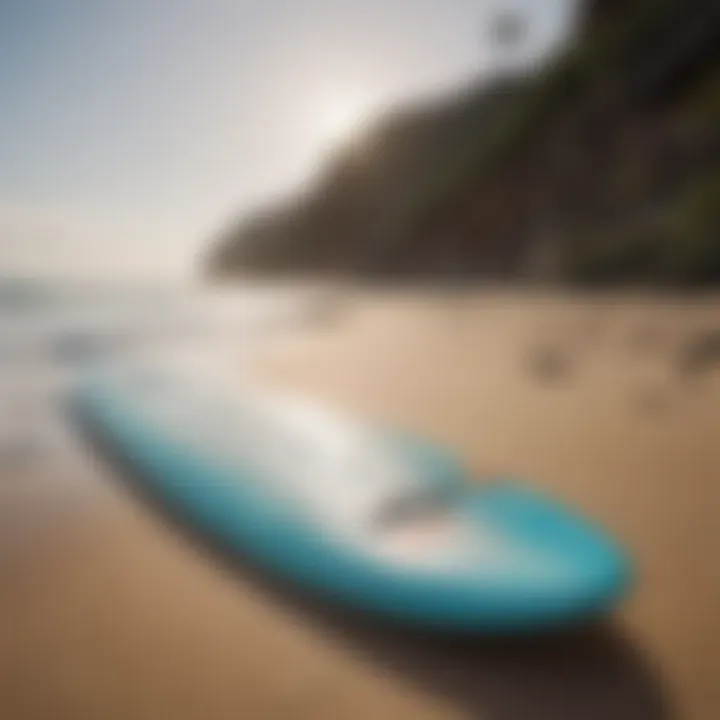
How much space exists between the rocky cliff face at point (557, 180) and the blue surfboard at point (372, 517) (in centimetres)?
138

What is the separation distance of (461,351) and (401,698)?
1.28 metres

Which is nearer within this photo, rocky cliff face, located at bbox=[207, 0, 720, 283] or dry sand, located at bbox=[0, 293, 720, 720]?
dry sand, located at bbox=[0, 293, 720, 720]

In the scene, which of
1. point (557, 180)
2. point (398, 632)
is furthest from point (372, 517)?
point (557, 180)

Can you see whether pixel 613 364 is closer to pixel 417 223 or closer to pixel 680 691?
pixel 680 691

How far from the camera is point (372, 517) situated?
3.27 feet

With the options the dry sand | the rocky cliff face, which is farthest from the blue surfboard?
the rocky cliff face

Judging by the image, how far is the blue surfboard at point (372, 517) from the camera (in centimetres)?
79

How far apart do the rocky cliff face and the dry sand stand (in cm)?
151

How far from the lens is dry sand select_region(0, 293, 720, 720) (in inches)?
29.4

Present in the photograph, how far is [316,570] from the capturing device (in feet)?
2.90

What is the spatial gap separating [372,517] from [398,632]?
0.71 ft

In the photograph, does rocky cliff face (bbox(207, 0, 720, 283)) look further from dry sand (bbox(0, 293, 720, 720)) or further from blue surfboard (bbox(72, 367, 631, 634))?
dry sand (bbox(0, 293, 720, 720))

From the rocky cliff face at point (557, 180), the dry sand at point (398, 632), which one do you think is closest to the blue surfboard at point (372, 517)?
the dry sand at point (398, 632)

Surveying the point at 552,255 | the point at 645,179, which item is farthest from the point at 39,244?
the point at 645,179
